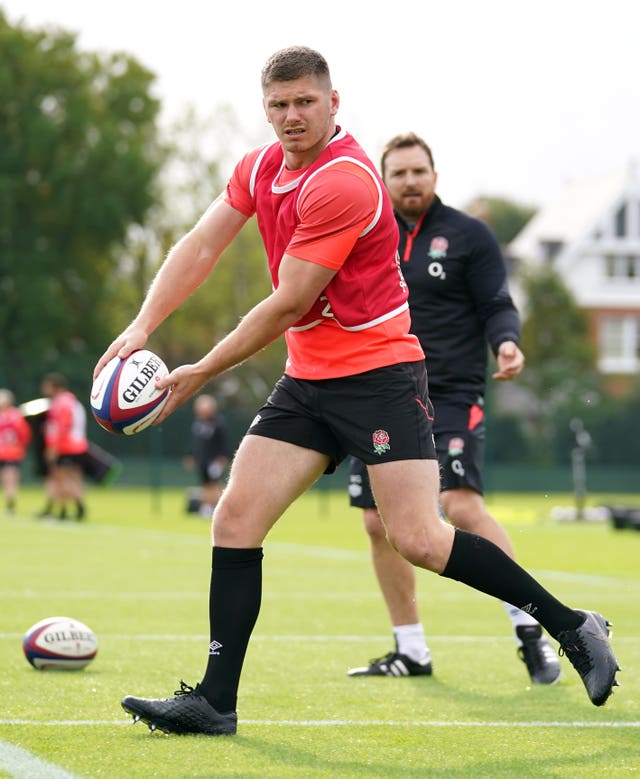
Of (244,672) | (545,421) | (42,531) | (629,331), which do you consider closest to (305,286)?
(244,672)

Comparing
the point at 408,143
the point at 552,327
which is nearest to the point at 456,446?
the point at 408,143

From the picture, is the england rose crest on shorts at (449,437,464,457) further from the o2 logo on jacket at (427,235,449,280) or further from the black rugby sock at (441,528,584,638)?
the black rugby sock at (441,528,584,638)

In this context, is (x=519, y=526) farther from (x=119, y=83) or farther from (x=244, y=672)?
(x=119, y=83)

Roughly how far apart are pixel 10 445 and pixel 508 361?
65.6 ft

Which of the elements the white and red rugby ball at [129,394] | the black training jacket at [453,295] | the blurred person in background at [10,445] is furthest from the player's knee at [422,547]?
the blurred person in background at [10,445]

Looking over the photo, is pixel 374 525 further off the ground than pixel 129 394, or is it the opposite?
pixel 129 394

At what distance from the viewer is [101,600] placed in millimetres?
10227

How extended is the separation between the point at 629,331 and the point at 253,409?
3983cm

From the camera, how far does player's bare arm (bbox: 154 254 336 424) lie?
495 cm

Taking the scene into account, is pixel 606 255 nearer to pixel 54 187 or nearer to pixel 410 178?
pixel 54 187

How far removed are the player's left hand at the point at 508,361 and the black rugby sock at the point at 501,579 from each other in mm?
1515

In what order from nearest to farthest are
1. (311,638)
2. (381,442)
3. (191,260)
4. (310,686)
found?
(381,442)
(191,260)
(310,686)
(311,638)

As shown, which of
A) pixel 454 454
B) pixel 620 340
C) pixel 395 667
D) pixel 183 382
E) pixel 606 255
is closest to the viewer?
pixel 183 382

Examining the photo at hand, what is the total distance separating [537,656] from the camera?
22.3ft
